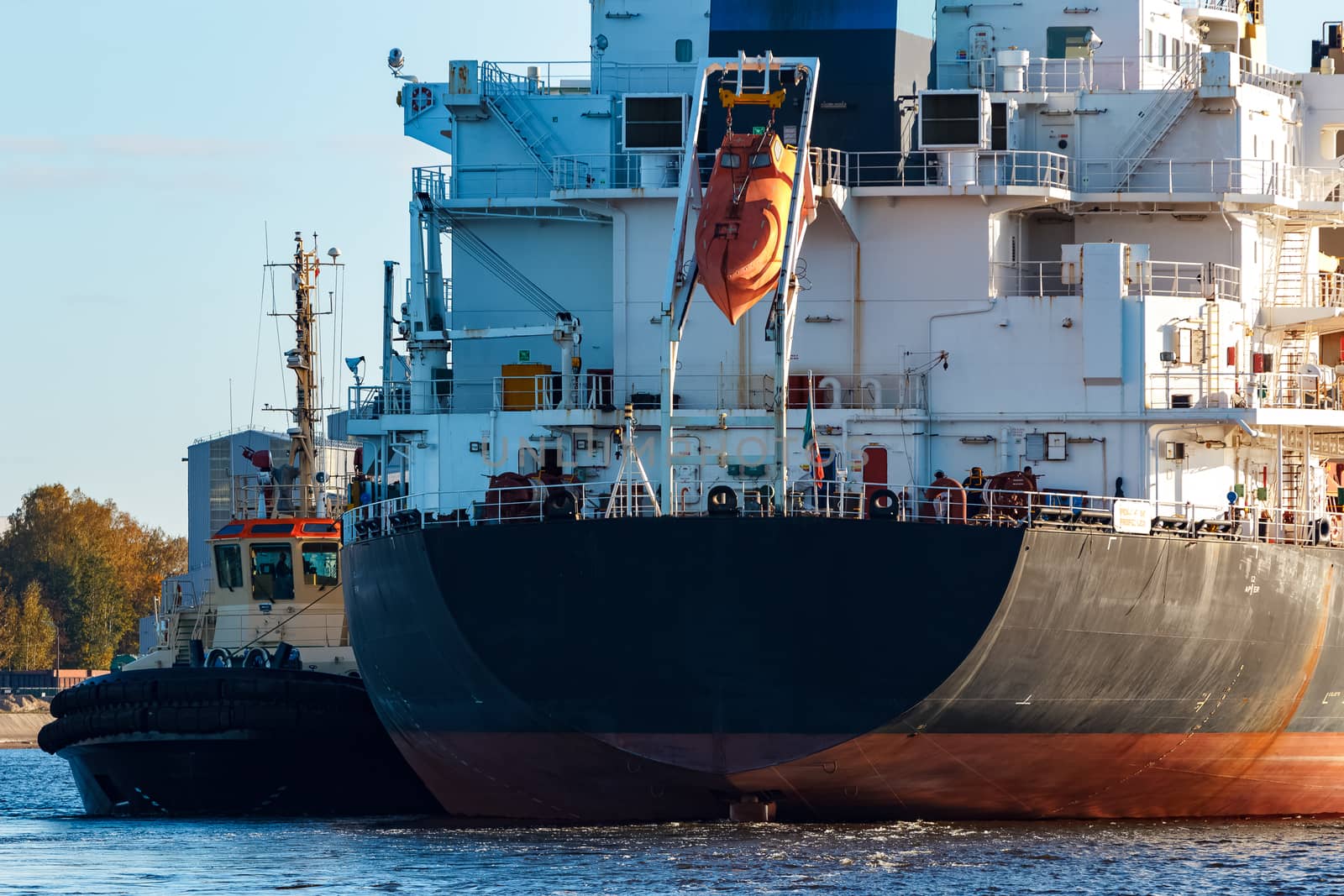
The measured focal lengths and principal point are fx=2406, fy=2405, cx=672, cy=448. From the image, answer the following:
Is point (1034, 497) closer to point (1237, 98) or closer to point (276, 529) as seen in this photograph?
point (1237, 98)

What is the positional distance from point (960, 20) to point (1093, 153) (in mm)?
2980

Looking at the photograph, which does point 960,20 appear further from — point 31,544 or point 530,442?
point 31,544

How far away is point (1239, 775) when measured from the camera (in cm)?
3045

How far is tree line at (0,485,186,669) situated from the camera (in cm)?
8812

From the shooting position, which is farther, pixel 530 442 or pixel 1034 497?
pixel 530 442

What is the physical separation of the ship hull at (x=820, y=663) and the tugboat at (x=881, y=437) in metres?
0.05

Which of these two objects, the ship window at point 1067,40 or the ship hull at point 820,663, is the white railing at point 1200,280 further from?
the ship hull at point 820,663

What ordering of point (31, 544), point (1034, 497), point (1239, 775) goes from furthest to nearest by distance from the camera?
point (31, 544) → point (1239, 775) → point (1034, 497)

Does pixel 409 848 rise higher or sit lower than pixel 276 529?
lower

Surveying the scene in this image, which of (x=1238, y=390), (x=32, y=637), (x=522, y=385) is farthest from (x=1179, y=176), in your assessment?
(x=32, y=637)

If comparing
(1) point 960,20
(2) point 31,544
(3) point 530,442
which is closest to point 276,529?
(3) point 530,442

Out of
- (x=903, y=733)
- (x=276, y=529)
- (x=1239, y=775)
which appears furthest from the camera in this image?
(x=276, y=529)

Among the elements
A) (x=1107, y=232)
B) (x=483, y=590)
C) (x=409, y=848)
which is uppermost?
(x=1107, y=232)

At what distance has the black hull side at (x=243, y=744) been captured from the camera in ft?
107
